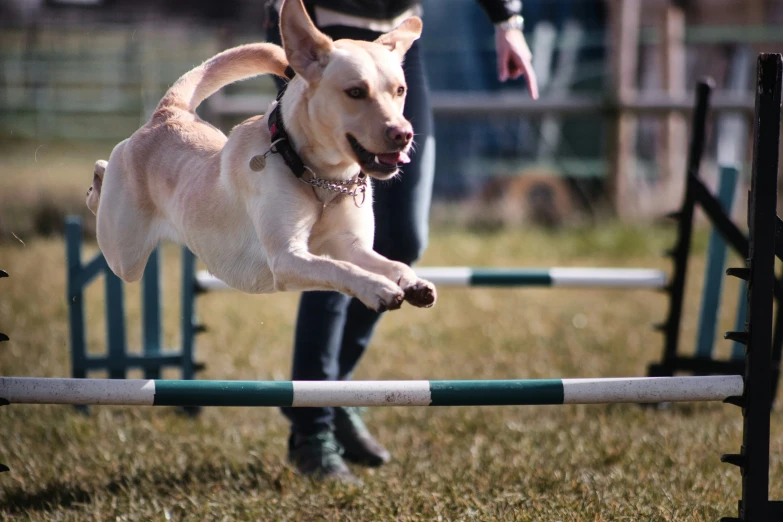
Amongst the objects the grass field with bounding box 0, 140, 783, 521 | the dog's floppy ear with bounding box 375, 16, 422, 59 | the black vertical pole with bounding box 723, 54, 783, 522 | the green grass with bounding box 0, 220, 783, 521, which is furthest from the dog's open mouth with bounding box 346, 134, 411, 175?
the green grass with bounding box 0, 220, 783, 521

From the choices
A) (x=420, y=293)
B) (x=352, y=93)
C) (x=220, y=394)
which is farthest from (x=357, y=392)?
(x=352, y=93)

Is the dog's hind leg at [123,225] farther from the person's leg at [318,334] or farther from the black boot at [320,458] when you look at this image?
the black boot at [320,458]

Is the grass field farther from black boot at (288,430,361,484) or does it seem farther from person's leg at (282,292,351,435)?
person's leg at (282,292,351,435)

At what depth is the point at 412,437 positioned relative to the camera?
3695mm

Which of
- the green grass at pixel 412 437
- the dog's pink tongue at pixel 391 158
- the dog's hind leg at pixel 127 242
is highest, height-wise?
the dog's pink tongue at pixel 391 158

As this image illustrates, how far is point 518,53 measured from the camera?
7.68 ft

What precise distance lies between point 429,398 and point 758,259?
84 cm

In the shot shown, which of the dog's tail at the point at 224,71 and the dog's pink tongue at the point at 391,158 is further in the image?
the dog's tail at the point at 224,71

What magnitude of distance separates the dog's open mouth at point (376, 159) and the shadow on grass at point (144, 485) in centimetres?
158

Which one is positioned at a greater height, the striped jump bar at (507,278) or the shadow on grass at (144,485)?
the striped jump bar at (507,278)

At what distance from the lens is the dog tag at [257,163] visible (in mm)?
1825

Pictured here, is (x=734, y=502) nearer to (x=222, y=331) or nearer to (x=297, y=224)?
(x=297, y=224)

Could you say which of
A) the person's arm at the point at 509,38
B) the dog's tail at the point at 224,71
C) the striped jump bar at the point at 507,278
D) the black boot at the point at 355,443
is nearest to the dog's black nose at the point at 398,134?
the dog's tail at the point at 224,71

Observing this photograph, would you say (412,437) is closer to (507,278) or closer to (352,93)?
(507,278)
